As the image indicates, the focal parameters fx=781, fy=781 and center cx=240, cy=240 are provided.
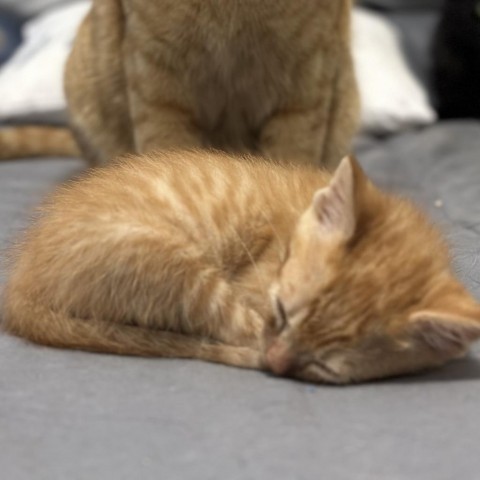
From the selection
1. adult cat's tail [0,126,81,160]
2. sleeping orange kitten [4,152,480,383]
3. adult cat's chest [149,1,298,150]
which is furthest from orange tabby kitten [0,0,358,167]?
adult cat's tail [0,126,81,160]

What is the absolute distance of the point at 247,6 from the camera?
4.94 ft

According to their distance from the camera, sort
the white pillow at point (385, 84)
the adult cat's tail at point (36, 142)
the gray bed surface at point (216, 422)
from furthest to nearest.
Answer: the white pillow at point (385, 84) → the adult cat's tail at point (36, 142) → the gray bed surface at point (216, 422)

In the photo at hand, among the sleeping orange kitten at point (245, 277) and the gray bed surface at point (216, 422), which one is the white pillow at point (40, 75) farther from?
the gray bed surface at point (216, 422)

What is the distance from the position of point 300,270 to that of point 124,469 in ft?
1.28

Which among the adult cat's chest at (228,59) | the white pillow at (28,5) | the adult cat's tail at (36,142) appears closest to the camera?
the adult cat's chest at (228,59)

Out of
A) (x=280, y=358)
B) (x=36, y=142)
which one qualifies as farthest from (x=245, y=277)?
(x=36, y=142)

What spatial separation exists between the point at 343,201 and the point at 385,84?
5.34 ft

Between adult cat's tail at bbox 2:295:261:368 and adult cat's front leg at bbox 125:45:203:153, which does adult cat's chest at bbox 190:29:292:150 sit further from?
adult cat's tail at bbox 2:295:261:368

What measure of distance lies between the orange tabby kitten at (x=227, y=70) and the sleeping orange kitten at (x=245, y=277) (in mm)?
393

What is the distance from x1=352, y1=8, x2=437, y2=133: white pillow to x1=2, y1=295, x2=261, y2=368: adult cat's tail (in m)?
1.55

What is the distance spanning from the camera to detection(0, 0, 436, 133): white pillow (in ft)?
7.88

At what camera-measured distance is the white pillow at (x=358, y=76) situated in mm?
2402

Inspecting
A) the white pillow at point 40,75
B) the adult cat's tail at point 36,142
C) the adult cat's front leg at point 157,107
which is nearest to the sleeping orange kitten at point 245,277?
the adult cat's front leg at point 157,107

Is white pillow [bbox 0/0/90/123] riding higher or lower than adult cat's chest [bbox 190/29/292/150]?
lower
